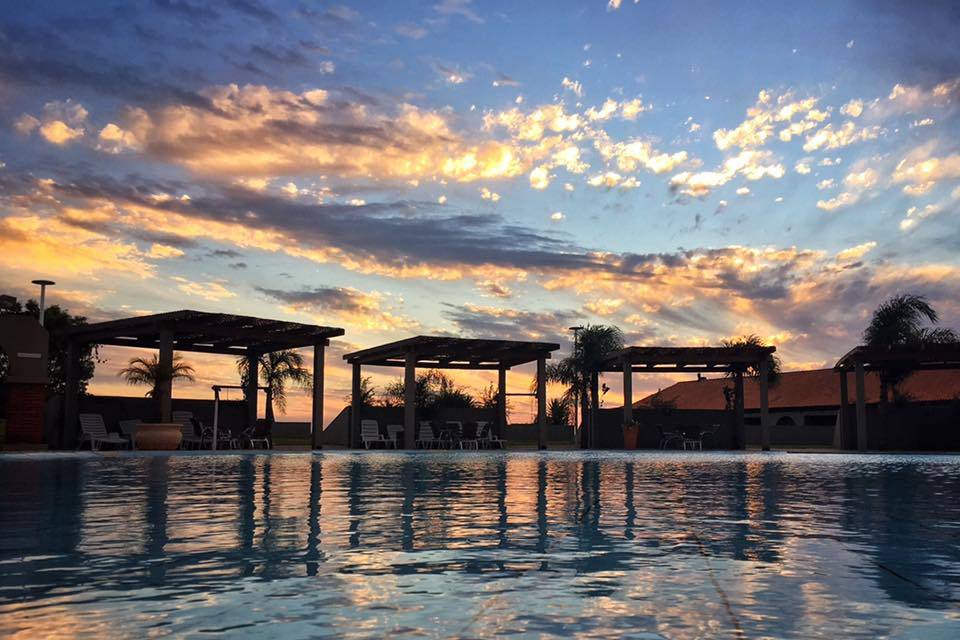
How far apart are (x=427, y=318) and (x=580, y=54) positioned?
668 inches

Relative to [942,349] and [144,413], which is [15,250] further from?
[942,349]

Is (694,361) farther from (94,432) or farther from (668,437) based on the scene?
(94,432)

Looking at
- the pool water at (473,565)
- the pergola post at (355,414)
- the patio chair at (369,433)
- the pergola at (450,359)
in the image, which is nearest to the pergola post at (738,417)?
the pergola at (450,359)

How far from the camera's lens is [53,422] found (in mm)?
25328

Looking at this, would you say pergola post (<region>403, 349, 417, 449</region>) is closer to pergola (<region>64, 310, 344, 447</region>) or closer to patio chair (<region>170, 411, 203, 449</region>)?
pergola (<region>64, 310, 344, 447</region>)

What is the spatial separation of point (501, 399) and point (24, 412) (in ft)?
52.4

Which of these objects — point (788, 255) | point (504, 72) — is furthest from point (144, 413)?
point (788, 255)

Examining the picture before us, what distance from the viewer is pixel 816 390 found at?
48344mm

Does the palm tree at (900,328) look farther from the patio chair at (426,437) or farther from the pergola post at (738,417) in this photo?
the patio chair at (426,437)

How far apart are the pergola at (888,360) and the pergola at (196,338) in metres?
16.5

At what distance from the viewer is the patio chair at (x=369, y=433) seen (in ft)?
93.0

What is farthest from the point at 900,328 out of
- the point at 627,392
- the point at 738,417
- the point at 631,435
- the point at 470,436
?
the point at 470,436

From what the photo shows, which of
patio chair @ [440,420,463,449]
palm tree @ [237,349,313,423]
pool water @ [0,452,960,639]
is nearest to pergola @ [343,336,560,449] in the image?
patio chair @ [440,420,463,449]

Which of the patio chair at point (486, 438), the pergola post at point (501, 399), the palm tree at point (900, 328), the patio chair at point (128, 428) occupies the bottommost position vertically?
the patio chair at point (486, 438)
